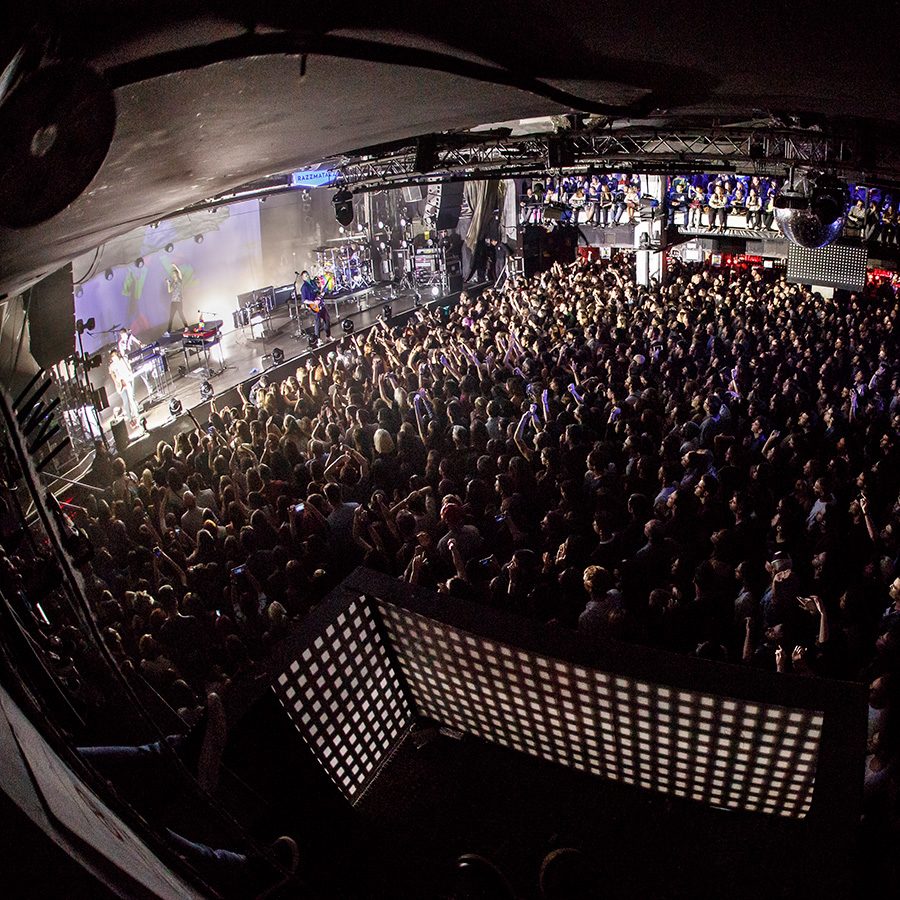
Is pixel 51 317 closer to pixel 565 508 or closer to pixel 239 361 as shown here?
pixel 565 508

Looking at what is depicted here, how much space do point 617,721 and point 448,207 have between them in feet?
63.2

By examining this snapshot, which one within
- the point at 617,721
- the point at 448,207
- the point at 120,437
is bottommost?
the point at 120,437

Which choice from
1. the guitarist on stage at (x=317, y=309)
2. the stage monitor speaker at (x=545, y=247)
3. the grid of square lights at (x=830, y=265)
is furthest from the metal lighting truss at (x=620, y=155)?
the stage monitor speaker at (x=545, y=247)

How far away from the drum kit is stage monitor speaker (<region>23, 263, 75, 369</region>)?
12.1 m

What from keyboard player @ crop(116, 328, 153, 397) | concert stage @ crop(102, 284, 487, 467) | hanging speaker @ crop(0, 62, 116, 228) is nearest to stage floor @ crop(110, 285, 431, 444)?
concert stage @ crop(102, 284, 487, 467)

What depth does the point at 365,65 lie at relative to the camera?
1.77 meters

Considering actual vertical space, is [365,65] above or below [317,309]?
above

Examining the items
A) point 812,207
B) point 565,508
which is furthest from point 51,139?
point 812,207

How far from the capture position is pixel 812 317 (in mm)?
9195

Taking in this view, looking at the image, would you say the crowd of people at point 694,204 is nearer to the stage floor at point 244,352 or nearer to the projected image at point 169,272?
the stage floor at point 244,352

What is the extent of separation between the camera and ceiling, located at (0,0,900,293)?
129cm

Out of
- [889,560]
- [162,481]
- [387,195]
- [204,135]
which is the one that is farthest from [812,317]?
[387,195]

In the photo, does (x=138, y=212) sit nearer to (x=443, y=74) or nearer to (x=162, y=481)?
(x=443, y=74)

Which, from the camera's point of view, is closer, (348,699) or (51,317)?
(348,699)
